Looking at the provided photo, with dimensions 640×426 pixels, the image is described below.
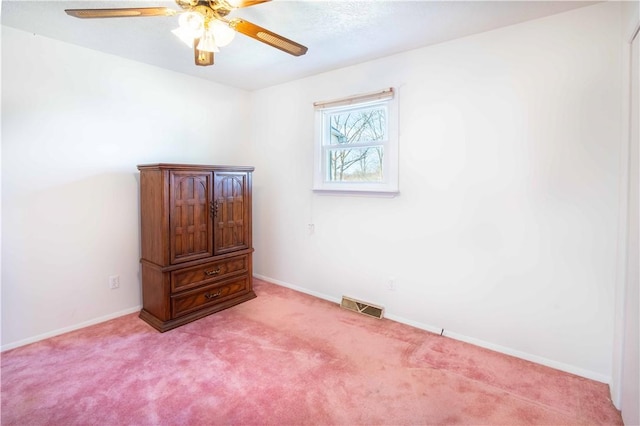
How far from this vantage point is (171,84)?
3422 millimetres

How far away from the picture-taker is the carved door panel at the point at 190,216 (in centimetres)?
289

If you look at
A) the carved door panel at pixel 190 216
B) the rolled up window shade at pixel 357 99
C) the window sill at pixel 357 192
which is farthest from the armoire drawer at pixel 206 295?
the rolled up window shade at pixel 357 99

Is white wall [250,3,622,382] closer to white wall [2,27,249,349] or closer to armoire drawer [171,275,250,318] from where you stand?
armoire drawer [171,275,250,318]

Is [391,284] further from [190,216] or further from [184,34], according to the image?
[184,34]

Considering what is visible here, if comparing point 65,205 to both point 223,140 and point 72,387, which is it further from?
point 223,140

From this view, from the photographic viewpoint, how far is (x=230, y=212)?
3.37 metres

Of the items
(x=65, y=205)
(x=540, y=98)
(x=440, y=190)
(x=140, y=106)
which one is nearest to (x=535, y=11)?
(x=540, y=98)

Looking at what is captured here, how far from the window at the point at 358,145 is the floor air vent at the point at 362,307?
1.13 m

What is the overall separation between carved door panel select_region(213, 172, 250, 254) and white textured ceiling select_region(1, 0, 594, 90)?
1.17 m

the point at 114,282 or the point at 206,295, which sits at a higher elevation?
the point at 114,282

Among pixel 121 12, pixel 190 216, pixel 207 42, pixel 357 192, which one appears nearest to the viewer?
pixel 121 12

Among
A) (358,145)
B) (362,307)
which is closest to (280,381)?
(362,307)

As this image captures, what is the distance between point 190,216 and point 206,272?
1.94 ft

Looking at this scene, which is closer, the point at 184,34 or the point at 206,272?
the point at 184,34
